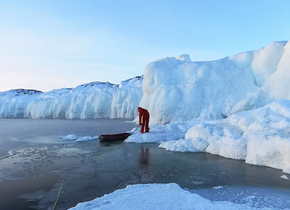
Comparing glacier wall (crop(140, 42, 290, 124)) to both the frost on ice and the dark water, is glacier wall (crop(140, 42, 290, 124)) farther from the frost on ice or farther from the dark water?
the dark water

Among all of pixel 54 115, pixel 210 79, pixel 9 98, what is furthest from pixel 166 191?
pixel 9 98

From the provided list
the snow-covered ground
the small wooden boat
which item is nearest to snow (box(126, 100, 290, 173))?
the snow-covered ground

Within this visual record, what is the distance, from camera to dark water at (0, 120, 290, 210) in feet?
18.6

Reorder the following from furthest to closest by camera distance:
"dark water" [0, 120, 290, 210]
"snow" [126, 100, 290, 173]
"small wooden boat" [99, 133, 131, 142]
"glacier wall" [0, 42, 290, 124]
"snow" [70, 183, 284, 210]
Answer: "glacier wall" [0, 42, 290, 124] → "small wooden boat" [99, 133, 131, 142] → "snow" [126, 100, 290, 173] → "dark water" [0, 120, 290, 210] → "snow" [70, 183, 284, 210]

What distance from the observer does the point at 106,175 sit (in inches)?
292

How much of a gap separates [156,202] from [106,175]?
122 inches

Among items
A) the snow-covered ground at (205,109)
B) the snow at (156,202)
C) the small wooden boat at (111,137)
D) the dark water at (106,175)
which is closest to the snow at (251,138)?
the snow-covered ground at (205,109)

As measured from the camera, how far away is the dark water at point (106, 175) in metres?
5.68

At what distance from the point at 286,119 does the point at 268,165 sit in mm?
2368

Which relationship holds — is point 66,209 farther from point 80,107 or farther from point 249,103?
point 80,107

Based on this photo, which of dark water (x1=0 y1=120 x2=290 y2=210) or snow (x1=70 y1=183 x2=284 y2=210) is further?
dark water (x1=0 y1=120 x2=290 y2=210)

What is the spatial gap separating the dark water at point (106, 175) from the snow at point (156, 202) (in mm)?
671

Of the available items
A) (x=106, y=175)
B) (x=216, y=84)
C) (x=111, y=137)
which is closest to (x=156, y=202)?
(x=106, y=175)

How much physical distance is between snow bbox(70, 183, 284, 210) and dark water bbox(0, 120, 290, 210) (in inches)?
26.4
